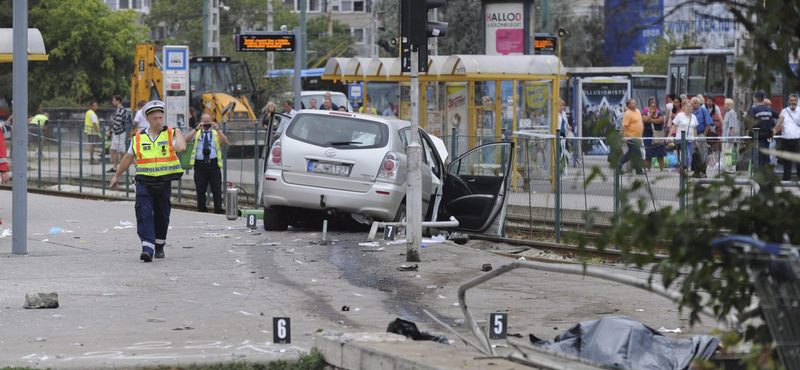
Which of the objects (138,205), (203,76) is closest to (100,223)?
(138,205)

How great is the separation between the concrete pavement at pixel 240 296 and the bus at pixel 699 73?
76.2 feet

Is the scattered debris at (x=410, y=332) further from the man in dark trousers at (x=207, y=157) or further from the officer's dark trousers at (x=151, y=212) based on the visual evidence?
the man in dark trousers at (x=207, y=157)

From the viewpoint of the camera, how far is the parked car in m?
13.7

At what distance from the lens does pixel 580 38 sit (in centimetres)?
6269

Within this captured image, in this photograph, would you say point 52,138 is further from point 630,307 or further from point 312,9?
point 312,9

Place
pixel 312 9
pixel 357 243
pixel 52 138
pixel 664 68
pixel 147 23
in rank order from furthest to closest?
1. pixel 312 9
2. pixel 147 23
3. pixel 664 68
4. pixel 52 138
5. pixel 357 243

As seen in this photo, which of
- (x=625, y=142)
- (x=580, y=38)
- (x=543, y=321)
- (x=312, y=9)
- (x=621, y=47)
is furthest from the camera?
(x=312, y=9)

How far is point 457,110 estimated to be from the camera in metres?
22.6

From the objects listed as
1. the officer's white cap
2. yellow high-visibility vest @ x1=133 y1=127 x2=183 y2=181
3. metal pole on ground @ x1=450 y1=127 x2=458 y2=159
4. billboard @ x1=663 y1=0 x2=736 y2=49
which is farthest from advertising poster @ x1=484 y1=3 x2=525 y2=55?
billboard @ x1=663 y1=0 x2=736 y2=49

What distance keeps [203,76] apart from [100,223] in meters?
Result: 23.4

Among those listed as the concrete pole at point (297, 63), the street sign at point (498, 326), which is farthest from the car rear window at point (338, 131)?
the concrete pole at point (297, 63)

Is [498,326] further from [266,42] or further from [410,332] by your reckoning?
[266,42]

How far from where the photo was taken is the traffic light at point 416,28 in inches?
460

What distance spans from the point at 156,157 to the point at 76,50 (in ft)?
167
